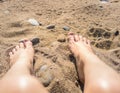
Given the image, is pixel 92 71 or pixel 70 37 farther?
pixel 70 37

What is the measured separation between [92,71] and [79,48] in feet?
1.86

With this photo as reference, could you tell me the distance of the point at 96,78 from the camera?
2.02 meters

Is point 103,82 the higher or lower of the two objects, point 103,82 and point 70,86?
the higher

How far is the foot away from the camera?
7.82 feet

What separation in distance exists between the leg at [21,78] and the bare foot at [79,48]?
388 mm

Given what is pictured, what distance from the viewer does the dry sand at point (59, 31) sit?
228cm

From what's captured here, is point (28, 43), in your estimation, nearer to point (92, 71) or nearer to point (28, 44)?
point (28, 44)

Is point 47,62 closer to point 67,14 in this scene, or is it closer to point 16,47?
point 16,47

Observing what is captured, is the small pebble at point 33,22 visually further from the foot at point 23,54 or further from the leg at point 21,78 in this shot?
the leg at point 21,78

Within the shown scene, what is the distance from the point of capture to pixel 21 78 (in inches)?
78.7

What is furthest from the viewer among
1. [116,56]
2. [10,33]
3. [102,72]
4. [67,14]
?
[67,14]

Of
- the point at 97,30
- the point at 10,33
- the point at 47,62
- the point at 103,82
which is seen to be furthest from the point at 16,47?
the point at 103,82

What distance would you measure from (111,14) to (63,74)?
1195 millimetres

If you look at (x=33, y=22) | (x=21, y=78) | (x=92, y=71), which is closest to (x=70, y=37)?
(x=33, y=22)
